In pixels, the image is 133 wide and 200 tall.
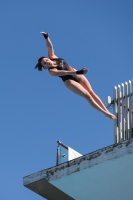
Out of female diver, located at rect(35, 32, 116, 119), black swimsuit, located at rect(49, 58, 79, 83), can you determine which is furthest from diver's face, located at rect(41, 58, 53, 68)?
black swimsuit, located at rect(49, 58, 79, 83)

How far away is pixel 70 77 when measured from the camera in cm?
1592

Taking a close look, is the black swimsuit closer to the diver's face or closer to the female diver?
the female diver

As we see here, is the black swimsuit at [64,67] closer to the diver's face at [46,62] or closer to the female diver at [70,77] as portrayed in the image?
the female diver at [70,77]

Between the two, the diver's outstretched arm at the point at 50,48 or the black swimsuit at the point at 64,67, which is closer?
the black swimsuit at the point at 64,67

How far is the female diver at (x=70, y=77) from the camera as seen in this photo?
51.4 feet

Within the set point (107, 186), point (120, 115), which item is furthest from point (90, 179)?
point (120, 115)

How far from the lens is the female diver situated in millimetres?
15680

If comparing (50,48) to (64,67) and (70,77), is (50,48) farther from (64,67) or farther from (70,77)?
(70,77)

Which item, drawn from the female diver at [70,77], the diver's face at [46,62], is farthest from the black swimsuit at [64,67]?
the diver's face at [46,62]

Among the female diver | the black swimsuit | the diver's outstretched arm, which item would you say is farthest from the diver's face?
the diver's outstretched arm

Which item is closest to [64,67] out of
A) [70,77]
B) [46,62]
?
[70,77]

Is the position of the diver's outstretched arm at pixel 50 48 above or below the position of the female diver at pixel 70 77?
above

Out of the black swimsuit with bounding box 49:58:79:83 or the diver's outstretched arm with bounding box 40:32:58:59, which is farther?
the diver's outstretched arm with bounding box 40:32:58:59

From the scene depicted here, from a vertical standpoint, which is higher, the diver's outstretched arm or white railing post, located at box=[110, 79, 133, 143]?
the diver's outstretched arm
